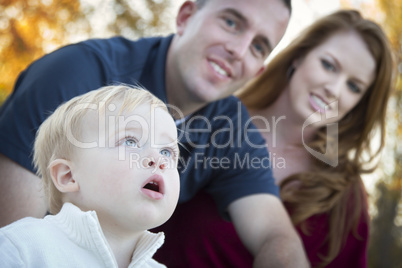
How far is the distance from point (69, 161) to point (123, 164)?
0.13 m

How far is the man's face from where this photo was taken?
1.98 m

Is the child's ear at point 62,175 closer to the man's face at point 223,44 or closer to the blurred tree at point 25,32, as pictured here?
the man's face at point 223,44

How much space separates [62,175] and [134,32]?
3657mm

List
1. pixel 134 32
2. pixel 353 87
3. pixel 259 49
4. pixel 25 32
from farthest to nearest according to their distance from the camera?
1. pixel 134 32
2. pixel 25 32
3. pixel 353 87
4. pixel 259 49

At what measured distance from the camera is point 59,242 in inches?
37.0

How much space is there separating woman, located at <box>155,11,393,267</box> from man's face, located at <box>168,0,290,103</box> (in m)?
0.59

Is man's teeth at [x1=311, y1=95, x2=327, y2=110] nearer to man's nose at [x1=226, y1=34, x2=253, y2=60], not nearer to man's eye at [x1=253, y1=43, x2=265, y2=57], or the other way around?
man's eye at [x1=253, y1=43, x2=265, y2=57]

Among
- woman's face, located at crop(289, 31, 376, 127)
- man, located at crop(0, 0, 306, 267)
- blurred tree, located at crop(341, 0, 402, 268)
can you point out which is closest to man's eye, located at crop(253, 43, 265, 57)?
man, located at crop(0, 0, 306, 267)

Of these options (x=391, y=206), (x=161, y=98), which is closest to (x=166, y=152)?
(x=161, y=98)

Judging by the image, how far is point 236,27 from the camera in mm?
2027

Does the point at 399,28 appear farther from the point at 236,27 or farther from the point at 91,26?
the point at 236,27

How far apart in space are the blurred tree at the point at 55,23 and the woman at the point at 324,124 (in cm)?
190

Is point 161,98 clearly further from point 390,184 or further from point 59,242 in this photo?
point 390,184

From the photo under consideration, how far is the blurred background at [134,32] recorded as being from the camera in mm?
4094
